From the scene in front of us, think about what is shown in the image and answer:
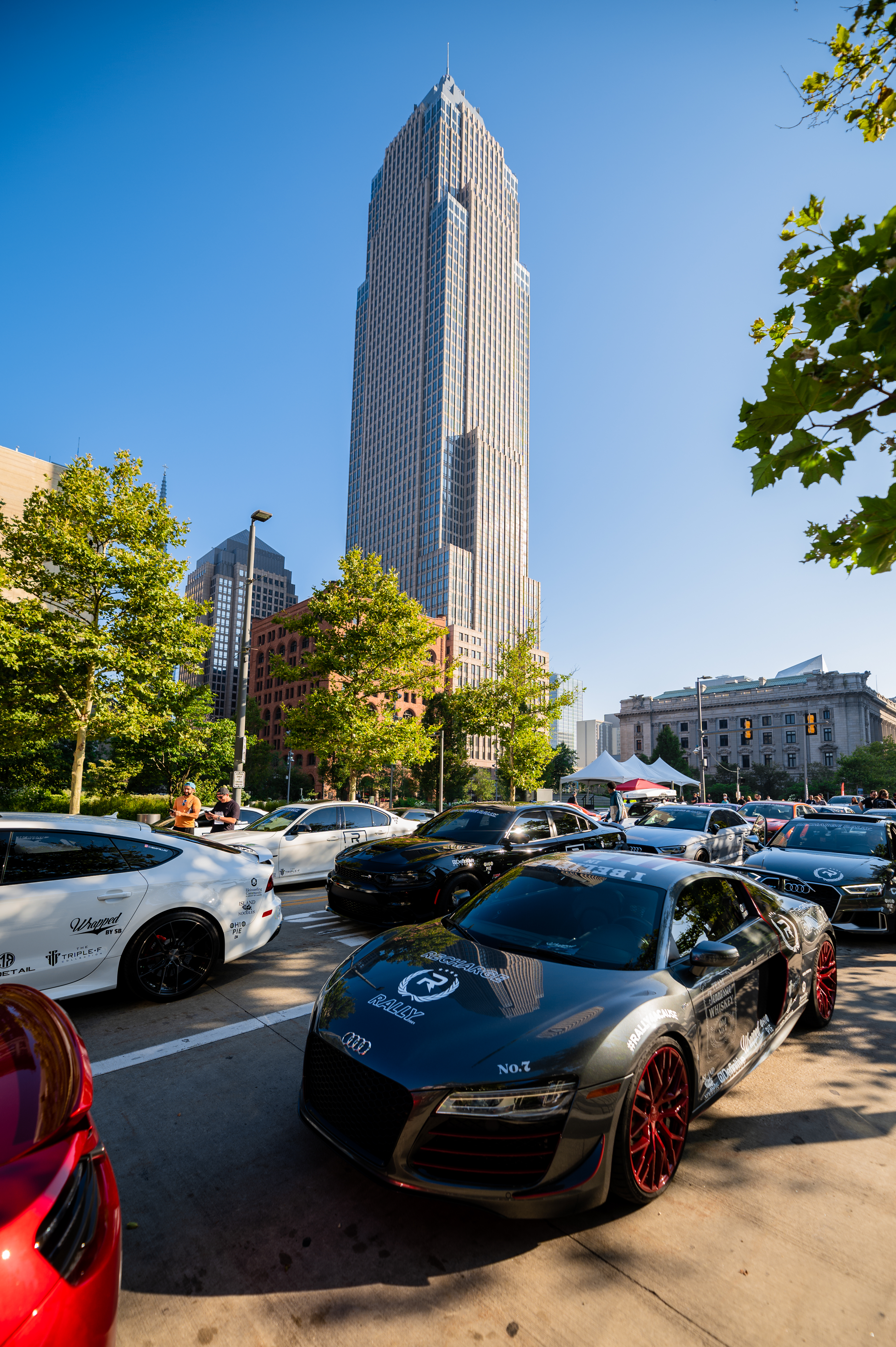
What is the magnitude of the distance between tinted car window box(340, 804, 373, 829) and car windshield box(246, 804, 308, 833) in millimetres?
682

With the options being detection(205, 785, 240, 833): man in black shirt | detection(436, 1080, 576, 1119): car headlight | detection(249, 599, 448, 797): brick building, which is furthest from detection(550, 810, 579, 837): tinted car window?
detection(249, 599, 448, 797): brick building

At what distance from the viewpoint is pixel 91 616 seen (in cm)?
1812

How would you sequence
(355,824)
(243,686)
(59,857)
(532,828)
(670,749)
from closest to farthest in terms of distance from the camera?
(59,857) < (532,828) < (355,824) < (243,686) < (670,749)

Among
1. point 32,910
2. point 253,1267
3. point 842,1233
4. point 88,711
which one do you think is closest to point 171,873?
point 32,910

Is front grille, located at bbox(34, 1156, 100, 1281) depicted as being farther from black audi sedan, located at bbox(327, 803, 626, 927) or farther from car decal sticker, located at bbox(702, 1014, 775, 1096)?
black audi sedan, located at bbox(327, 803, 626, 927)

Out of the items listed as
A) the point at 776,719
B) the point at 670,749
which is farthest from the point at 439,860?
the point at 776,719

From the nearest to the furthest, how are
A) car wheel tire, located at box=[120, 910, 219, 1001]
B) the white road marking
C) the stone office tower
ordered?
the white road marking → car wheel tire, located at box=[120, 910, 219, 1001] → the stone office tower

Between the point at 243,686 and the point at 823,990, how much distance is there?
1425 centimetres

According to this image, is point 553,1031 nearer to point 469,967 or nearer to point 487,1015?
point 487,1015

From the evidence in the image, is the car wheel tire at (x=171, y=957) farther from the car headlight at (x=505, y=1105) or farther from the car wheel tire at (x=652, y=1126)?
the car wheel tire at (x=652, y=1126)

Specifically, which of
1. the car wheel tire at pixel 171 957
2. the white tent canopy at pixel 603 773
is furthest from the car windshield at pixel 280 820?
the white tent canopy at pixel 603 773

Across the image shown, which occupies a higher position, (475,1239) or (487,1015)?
(487,1015)

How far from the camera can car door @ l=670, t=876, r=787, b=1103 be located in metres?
3.27

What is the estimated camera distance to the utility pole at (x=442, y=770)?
4753cm
